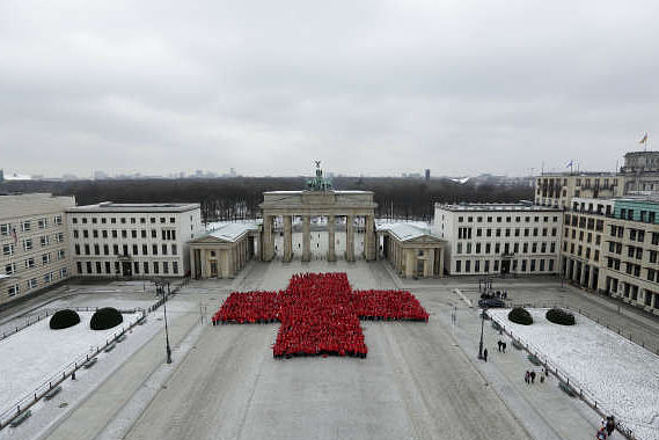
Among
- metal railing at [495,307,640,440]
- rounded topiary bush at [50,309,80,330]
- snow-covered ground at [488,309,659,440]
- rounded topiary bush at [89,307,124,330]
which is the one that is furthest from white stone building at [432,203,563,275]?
rounded topiary bush at [50,309,80,330]

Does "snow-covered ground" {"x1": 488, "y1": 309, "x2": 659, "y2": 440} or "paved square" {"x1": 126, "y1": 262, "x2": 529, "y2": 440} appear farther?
"snow-covered ground" {"x1": 488, "y1": 309, "x2": 659, "y2": 440}

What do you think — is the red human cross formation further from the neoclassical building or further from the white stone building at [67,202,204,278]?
the white stone building at [67,202,204,278]

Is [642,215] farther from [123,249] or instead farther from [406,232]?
[123,249]

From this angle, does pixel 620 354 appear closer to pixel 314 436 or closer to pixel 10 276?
pixel 314 436

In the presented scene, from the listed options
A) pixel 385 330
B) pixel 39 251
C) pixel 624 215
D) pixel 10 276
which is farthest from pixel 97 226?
pixel 624 215

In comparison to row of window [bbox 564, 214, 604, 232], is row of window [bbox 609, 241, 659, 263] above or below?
below

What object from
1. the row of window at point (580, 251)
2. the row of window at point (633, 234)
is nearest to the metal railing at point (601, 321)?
the row of window at point (633, 234)

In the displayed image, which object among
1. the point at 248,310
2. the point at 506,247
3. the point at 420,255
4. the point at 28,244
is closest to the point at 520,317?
the point at 420,255

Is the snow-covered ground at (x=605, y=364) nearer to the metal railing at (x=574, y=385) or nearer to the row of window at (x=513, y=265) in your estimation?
the metal railing at (x=574, y=385)
